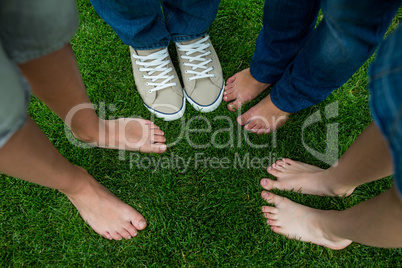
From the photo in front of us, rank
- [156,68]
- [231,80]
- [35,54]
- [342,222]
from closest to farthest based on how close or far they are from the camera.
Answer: [35,54]
[342,222]
[156,68]
[231,80]

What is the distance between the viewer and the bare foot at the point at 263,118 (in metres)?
1.47

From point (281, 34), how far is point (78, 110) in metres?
→ 0.84

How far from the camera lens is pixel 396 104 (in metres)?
0.49

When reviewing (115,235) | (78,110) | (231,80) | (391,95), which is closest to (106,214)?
(115,235)

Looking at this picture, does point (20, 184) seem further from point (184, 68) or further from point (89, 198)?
point (184, 68)

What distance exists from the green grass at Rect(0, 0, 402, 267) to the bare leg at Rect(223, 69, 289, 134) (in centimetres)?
5

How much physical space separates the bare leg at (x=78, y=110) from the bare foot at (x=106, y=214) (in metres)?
0.21

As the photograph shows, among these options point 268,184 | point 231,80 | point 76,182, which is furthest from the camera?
point 231,80

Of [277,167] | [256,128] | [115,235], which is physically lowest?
[115,235]

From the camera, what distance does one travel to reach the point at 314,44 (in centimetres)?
104

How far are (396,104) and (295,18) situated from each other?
73cm

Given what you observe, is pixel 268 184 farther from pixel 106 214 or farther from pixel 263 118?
pixel 106 214

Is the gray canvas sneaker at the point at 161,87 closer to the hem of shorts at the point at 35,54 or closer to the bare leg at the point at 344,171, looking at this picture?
the bare leg at the point at 344,171

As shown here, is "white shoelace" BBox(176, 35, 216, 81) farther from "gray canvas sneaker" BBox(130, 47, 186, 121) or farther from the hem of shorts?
the hem of shorts
